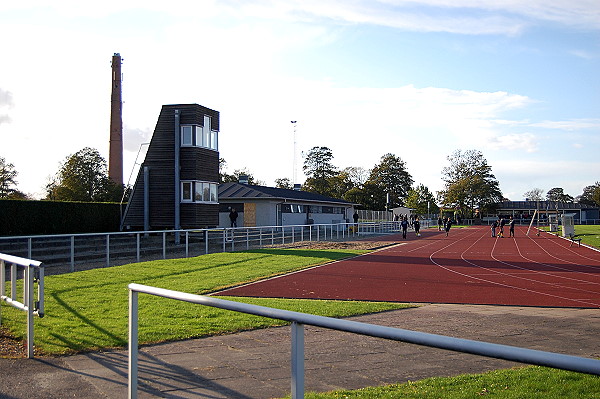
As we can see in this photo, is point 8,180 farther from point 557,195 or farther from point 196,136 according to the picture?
point 557,195

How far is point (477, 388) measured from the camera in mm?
4773

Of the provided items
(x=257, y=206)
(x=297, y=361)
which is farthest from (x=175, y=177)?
(x=297, y=361)

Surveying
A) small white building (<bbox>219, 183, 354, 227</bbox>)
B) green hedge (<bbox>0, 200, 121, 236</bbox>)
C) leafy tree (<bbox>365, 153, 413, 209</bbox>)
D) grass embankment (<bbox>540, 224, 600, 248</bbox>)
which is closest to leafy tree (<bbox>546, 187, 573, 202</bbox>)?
leafy tree (<bbox>365, 153, 413, 209</bbox>)

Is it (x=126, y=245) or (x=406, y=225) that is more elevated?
(x=406, y=225)

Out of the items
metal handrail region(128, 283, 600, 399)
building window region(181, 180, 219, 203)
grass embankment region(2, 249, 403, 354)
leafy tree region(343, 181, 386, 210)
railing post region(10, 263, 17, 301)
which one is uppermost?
leafy tree region(343, 181, 386, 210)

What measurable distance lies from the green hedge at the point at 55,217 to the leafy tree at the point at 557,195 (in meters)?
133

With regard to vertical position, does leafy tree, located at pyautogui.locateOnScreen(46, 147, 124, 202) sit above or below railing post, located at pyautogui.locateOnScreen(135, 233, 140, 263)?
above

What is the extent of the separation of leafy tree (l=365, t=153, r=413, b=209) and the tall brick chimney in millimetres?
63375

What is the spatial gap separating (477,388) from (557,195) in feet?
509

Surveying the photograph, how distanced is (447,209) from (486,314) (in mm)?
94529

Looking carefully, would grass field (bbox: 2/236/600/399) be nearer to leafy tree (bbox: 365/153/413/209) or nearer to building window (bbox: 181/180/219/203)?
building window (bbox: 181/180/219/203)

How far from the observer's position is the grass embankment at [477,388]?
148 inches

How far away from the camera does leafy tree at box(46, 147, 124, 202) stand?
47.2 m

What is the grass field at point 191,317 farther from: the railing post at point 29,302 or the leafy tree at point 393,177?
the leafy tree at point 393,177
